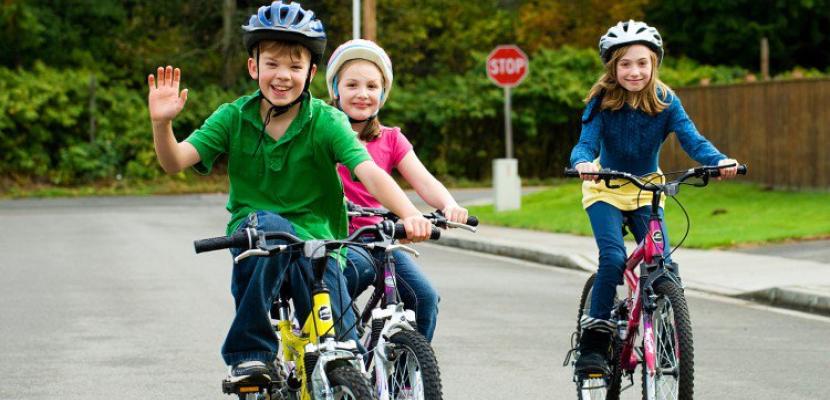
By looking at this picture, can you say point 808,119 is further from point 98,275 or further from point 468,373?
point 468,373

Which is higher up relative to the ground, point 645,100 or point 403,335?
point 645,100

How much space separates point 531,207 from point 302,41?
752 inches

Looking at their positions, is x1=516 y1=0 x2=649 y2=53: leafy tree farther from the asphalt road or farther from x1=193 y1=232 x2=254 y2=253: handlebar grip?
x1=193 y1=232 x2=254 y2=253: handlebar grip

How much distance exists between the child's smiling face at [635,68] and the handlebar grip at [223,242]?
2422mm

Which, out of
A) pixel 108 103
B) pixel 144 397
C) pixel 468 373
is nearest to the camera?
pixel 144 397

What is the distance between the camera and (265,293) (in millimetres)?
5223

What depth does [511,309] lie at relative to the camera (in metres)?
11.7

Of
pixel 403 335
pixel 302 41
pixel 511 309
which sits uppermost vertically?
pixel 302 41

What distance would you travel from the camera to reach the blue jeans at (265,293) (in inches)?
204

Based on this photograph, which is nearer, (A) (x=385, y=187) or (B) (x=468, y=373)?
(A) (x=385, y=187)

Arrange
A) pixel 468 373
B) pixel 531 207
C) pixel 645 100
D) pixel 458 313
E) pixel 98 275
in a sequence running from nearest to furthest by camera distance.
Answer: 1. pixel 645 100
2. pixel 468 373
3. pixel 458 313
4. pixel 98 275
5. pixel 531 207

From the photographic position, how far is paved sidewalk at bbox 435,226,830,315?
12.0m

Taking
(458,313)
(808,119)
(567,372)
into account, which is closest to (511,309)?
(458,313)

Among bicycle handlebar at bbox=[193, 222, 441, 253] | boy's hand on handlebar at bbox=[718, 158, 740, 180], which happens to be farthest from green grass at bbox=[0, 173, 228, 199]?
bicycle handlebar at bbox=[193, 222, 441, 253]
